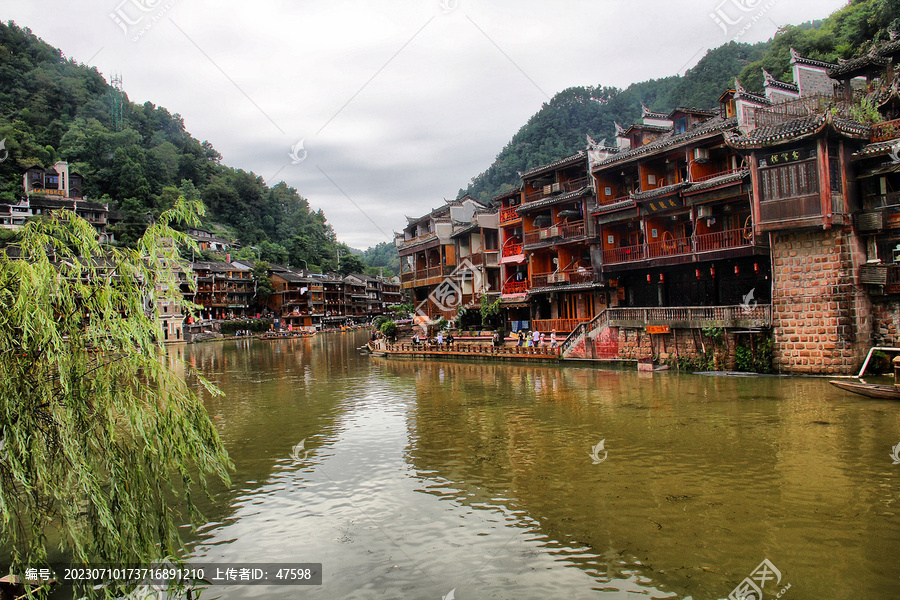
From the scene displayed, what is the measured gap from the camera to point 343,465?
14047 millimetres

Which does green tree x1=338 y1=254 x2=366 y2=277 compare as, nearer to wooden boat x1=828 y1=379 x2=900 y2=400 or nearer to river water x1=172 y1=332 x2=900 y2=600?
river water x1=172 y1=332 x2=900 y2=600

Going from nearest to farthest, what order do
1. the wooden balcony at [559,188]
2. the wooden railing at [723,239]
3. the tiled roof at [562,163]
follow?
the wooden railing at [723,239]
the tiled roof at [562,163]
the wooden balcony at [559,188]

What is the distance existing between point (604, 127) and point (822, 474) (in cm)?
10604

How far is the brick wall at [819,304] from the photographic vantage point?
22422mm

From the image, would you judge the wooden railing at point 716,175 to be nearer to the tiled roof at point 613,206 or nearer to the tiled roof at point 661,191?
the tiled roof at point 661,191

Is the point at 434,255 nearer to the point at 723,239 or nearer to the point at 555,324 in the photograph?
the point at 555,324

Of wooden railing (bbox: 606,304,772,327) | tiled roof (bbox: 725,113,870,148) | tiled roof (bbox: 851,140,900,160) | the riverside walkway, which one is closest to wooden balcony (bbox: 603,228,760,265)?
wooden railing (bbox: 606,304,772,327)

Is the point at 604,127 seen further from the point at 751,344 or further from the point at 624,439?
the point at 624,439

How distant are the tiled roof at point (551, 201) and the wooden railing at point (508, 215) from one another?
1.49m

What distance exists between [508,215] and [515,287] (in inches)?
224

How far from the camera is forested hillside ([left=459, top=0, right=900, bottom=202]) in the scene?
3706 centimetres

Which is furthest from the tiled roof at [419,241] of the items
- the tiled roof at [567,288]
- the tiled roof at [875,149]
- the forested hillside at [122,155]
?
the forested hillside at [122,155]

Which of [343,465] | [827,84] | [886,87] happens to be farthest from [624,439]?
[827,84]

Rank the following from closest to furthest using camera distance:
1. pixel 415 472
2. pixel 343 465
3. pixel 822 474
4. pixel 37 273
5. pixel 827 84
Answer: pixel 37 273
pixel 822 474
pixel 415 472
pixel 343 465
pixel 827 84
